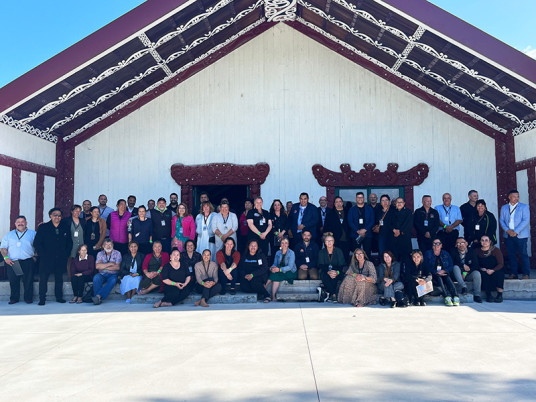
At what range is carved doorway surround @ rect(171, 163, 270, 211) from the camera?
9.70 metres

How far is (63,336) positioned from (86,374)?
157 centimetres

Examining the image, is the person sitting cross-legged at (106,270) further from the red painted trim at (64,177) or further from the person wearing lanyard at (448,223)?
the person wearing lanyard at (448,223)

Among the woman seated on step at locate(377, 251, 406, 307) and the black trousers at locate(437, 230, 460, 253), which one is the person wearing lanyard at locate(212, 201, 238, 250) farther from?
the black trousers at locate(437, 230, 460, 253)

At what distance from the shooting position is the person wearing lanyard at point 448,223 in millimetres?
7922

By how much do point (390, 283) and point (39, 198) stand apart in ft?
24.2

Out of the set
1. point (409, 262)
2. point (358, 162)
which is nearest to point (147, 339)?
point (409, 262)

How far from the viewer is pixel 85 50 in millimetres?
7555

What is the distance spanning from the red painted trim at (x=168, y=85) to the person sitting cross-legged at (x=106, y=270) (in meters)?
3.58

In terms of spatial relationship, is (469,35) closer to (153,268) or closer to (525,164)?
(525,164)

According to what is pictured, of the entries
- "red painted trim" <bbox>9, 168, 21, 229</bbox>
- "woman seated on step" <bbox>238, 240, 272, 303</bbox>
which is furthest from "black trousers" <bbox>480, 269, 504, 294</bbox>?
"red painted trim" <bbox>9, 168, 21, 229</bbox>

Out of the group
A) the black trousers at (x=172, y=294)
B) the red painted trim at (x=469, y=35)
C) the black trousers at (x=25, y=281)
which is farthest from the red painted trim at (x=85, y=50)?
the black trousers at (x=172, y=294)

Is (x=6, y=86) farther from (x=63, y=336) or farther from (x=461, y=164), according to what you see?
(x=461, y=164)

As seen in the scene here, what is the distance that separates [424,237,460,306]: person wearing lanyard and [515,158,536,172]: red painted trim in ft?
10.5

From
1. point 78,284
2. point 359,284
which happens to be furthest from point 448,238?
point 78,284
